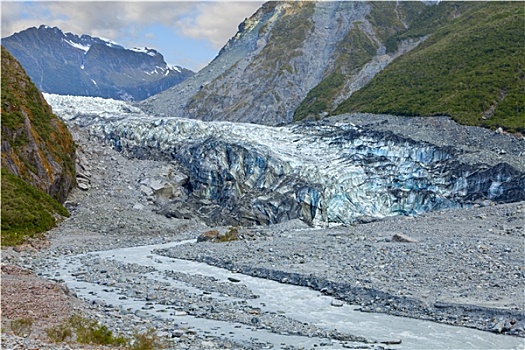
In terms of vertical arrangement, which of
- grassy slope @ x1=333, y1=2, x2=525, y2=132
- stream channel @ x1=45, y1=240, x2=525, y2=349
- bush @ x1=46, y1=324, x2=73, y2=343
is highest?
grassy slope @ x1=333, y1=2, x2=525, y2=132

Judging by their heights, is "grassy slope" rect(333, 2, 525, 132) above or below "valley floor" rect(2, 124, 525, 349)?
above

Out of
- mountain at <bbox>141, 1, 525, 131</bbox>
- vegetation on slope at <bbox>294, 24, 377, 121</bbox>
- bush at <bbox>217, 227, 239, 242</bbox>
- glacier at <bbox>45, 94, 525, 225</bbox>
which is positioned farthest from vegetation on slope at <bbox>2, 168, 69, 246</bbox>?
vegetation on slope at <bbox>294, 24, 377, 121</bbox>

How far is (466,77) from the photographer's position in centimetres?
6169

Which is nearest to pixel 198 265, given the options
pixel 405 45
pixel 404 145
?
pixel 404 145

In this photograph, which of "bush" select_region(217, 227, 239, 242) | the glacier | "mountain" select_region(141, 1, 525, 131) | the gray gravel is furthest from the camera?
"mountain" select_region(141, 1, 525, 131)

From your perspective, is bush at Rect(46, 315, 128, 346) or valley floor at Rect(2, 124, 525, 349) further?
valley floor at Rect(2, 124, 525, 349)

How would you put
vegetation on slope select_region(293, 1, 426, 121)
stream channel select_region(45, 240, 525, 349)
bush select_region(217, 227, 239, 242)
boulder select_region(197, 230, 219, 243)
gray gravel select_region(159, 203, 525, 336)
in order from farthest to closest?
vegetation on slope select_region(293, 1, 426, 121) < boulder select_region(197, 230, 219, 243) < bush select_region(217, 227, 239, 242) < gray gravel select_region(159, 203, 525, 336) < stream channel select_region(45, 240, 525, 349)

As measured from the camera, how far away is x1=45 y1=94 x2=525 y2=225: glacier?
41812 millimetres

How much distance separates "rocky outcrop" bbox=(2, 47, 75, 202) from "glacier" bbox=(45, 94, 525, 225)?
8.21m

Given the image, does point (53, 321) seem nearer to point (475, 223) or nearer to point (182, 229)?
point (475, 223)

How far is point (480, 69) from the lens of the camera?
61.9 metres

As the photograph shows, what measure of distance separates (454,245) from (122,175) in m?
31.6

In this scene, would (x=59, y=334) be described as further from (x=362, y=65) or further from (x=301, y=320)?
(x=362, y=65)

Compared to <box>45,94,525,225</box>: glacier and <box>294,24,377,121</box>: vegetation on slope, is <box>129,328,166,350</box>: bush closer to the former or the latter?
<box>45,94,525,225</box>: glacier
